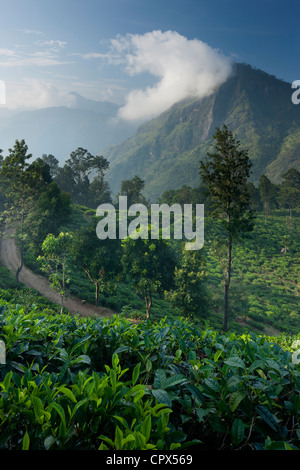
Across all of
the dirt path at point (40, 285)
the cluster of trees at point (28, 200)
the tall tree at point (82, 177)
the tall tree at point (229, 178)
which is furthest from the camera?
the tall tree at point (82, 177)

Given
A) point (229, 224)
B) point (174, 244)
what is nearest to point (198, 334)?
point (229, 224)

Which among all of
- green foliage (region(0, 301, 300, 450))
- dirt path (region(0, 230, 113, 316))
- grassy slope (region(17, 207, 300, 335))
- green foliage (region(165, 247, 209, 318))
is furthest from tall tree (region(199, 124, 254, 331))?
green foliage (region(0, 301, 300, 450))

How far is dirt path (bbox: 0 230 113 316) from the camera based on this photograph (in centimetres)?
1836

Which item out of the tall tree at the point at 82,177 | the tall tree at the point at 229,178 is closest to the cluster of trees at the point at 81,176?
the tall tree at the point at 82,177

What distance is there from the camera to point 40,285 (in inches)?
826

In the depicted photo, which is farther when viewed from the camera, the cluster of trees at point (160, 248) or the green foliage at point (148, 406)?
the cluster of trees at point (160, 248)

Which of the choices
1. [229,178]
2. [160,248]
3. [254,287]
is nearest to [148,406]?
[160,248]

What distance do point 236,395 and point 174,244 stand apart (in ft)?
123

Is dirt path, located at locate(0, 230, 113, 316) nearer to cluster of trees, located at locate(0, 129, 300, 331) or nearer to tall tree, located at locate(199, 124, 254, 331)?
cluster of trees, located at locate(0, 129, 300, 331)

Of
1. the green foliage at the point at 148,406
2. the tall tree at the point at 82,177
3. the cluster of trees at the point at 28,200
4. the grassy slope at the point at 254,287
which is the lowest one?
the grassy slope at the point at 254,287

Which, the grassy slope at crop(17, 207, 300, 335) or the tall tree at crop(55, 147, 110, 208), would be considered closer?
the grassy slope at crop(17, 207, 300, 335)

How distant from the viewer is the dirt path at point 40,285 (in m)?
18.4

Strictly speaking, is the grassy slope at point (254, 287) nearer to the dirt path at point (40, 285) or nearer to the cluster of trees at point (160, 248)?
the dirt path at point (40, 285)

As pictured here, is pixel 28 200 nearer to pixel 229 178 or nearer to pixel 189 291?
pixel 189 291
